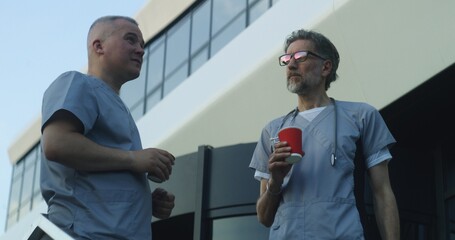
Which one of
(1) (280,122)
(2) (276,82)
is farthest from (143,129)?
(1) (280,122)

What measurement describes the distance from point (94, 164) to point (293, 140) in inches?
37.2

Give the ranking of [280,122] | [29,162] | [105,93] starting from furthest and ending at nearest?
[29,162], [280,122], [105,93]

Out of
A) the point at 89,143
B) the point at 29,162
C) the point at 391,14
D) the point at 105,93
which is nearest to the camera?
the point at 89,143

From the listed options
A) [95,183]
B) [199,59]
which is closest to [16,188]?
[199,59]

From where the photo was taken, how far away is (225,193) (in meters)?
9.80

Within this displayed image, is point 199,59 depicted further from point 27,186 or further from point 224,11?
point 27,186

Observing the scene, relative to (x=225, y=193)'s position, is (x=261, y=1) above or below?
above

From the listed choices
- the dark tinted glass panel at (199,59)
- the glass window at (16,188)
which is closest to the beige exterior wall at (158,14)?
the dark tinted glass panel at (199,59)

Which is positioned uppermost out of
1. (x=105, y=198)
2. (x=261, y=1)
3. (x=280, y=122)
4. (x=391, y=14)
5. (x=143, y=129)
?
(x=261, y=1)

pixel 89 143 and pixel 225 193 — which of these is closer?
pixel 89 143

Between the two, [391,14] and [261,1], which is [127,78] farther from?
[261,1]

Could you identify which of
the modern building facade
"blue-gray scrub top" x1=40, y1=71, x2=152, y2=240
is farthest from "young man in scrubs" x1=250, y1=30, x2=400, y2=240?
the modern building facade

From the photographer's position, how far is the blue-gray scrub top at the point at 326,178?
13.6ft

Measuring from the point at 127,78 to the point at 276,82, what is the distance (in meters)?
7.36
